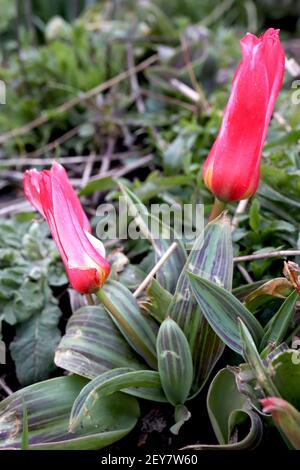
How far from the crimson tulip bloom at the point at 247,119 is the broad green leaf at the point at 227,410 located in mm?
272

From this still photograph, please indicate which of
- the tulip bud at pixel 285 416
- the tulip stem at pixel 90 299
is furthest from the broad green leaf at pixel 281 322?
the tulip stem at pixel 90 299

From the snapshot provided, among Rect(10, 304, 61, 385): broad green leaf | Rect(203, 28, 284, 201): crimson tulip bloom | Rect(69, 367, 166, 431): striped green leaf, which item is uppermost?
Rect(203, 28, 284, 201): crimson tulip bloom

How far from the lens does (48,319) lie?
1.16m

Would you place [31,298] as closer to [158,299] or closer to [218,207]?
[158,299]

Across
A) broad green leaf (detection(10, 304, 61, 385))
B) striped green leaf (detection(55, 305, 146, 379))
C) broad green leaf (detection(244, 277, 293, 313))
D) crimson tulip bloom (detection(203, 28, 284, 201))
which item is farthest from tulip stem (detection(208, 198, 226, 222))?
broad green leaf (detection(10, 304, 61, 385))

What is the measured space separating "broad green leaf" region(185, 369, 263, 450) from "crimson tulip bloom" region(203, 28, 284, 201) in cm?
27

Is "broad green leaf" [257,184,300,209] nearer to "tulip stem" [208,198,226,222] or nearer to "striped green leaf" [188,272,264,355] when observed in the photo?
"tulip stem" [208,198,226,222]

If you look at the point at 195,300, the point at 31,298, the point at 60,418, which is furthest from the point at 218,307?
the point at 31,298

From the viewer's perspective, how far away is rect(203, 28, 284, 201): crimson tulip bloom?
89 centimetres

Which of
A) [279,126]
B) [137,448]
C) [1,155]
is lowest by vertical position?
[137,448]

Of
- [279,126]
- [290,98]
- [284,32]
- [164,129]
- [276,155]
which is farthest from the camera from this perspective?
[284,32]
